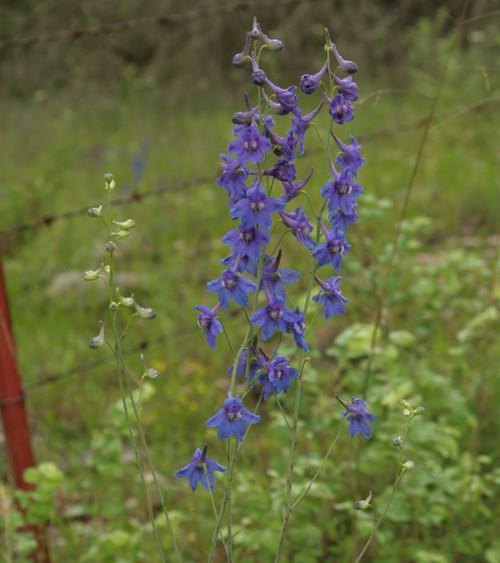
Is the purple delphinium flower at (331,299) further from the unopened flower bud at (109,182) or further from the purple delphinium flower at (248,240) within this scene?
the unopened flower bud at (109,182)

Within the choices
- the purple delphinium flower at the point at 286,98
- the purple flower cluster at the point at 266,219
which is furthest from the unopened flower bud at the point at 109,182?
the purple delphinium flower at the point at 286,98

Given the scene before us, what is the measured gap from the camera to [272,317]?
1.20 m

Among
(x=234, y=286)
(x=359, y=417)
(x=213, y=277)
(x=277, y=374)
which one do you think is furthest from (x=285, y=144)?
(x=213, y=277)

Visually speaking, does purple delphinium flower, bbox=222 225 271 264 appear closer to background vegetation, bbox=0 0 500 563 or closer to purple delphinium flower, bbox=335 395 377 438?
purple delphinium flower, bbox=335 395 377 438

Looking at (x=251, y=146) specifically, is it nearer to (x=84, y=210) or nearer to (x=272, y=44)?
(x=272, y=44)

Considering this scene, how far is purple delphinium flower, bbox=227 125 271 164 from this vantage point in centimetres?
115

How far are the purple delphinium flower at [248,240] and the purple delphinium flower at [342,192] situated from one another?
5.7 inches

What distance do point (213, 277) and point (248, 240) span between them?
3.21 meters

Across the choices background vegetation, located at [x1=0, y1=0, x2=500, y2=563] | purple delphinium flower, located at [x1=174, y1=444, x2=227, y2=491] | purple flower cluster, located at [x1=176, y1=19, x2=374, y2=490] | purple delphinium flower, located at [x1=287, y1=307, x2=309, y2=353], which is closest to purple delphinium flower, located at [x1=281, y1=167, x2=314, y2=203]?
purple flower cluster, located at [x1=176, y1=19, x2=374, y2=490]

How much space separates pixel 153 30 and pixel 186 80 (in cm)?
120

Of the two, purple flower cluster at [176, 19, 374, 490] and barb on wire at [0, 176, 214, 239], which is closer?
purple flower cluster at [176, 19, 374, 490]

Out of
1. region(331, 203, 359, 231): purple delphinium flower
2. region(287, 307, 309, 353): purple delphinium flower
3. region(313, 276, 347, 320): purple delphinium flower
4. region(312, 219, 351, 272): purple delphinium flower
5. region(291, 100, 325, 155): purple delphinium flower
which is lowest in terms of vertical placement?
region(287, 307, 309, 353): purple delphinium flower

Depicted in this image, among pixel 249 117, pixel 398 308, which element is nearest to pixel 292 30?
pixel 398 308

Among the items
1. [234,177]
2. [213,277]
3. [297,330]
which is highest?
[213,277]
